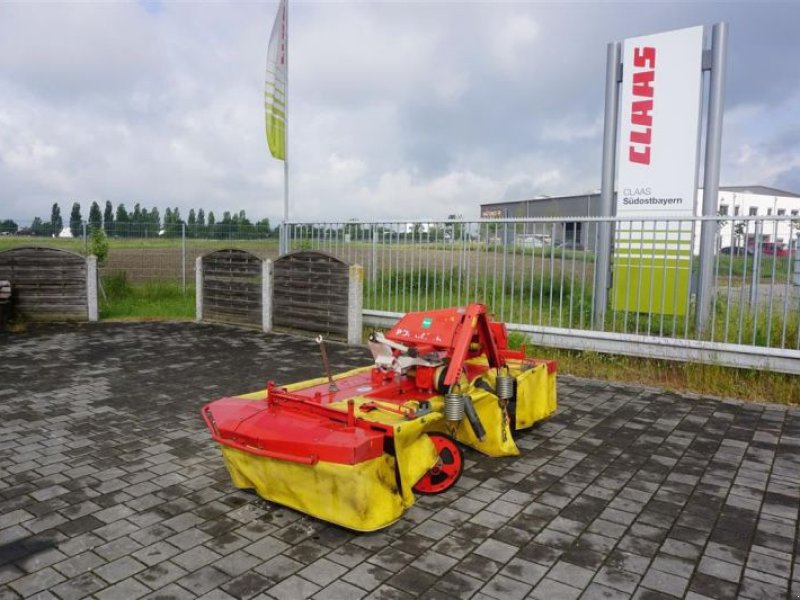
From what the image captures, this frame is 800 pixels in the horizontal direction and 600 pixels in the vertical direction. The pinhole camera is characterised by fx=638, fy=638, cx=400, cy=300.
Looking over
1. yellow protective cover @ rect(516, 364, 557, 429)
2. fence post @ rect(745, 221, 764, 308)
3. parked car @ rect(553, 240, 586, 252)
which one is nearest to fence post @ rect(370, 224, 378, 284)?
→ parked car @ rect(553, 240, 586, 252)

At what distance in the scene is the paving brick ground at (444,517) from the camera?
314 centimetres

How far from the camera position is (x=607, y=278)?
8750 millimetres

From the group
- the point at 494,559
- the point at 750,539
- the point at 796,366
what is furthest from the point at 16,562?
the point at 796,366

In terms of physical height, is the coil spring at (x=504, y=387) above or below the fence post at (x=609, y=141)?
below

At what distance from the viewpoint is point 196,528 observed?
369 cm

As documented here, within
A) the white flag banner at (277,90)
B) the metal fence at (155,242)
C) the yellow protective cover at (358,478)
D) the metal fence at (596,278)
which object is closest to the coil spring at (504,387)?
the yellow protective cover at (358,478)

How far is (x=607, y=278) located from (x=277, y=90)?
7423 millimetres

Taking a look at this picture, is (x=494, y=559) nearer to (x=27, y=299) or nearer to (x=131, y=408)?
(x=131, y=408)

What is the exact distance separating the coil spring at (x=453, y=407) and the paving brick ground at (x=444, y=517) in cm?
52

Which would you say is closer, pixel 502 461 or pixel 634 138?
pixel 502 461

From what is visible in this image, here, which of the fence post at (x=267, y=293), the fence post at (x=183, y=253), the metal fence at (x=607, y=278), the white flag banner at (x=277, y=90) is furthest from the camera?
the fence post at (x=183, y=253)

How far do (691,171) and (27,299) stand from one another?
11.2 m

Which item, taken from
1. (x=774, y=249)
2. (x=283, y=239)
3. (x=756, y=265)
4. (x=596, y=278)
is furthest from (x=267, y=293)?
(x=774, y=249)

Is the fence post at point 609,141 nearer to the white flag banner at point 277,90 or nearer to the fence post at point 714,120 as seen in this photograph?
the fence post at point 714,120
